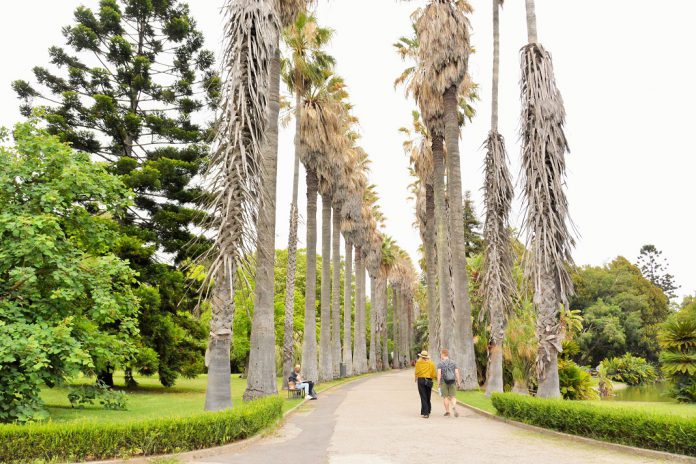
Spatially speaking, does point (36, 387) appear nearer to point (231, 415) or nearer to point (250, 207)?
point (231, 415)

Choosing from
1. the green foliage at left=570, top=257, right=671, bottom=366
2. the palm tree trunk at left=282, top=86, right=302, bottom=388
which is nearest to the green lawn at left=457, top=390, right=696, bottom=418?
the palm tree trunk at left=282, top=86, right=302, bottom=388

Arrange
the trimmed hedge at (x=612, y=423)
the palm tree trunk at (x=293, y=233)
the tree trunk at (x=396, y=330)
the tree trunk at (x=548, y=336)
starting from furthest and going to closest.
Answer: the tree trunk at (x=396, y=330) < the palm tree trunk at (x=293, y=233) < the tree trunk at (x=548, y=336) < the trimmed hedge at (x=612, y=423)

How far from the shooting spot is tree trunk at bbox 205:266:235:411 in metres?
11.8

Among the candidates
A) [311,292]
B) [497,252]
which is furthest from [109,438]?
[311,292]

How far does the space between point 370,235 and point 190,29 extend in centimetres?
2410

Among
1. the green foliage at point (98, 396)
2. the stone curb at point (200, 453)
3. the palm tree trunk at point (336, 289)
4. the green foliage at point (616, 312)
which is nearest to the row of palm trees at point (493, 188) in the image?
the palm tree trunk at point (336, 289)

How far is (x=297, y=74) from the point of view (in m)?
25.8

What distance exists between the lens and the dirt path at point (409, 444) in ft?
27.6

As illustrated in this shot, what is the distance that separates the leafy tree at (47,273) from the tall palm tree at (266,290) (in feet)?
11.9

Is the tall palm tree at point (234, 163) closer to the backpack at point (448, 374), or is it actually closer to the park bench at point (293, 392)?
the backpack at point (448, 374)

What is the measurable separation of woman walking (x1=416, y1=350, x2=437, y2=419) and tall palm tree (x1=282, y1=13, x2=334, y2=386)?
38.0 feet

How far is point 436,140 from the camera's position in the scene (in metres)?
28.6

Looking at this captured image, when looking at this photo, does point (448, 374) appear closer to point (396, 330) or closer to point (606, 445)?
point (606, 445)

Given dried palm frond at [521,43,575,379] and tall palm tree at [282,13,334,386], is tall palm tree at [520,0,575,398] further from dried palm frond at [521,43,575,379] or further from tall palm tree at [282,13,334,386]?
tall palm tree at [282,13,334,386]
